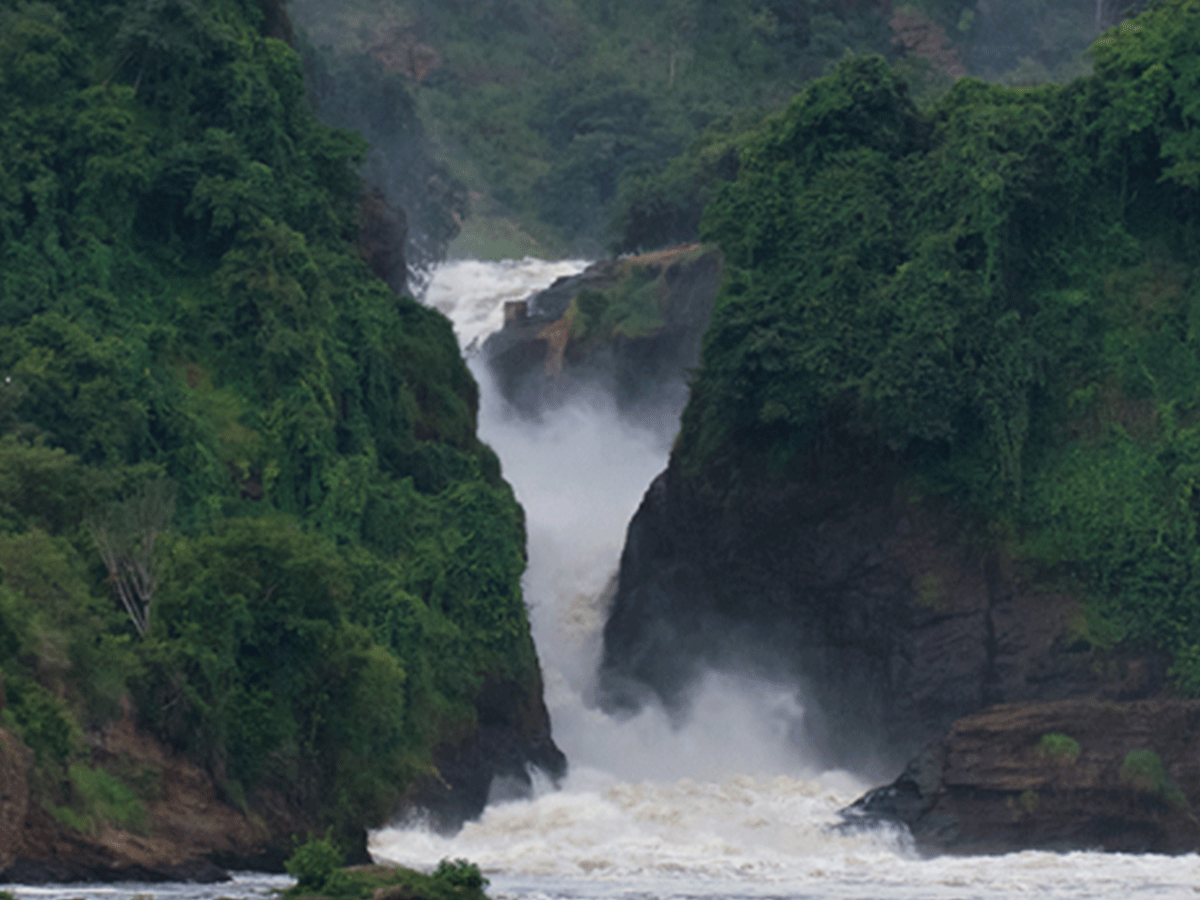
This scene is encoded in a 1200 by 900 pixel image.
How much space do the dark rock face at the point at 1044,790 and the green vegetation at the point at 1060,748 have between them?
19 millimetres

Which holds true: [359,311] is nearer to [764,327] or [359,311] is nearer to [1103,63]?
[764,327]

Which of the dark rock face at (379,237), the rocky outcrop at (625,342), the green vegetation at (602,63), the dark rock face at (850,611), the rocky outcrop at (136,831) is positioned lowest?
the rocky outcrop at (136,831)

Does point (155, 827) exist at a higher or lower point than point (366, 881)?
higher

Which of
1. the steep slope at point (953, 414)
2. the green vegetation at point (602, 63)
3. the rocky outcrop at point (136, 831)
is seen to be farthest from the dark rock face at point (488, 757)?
the green vegetation at point (602, 63)

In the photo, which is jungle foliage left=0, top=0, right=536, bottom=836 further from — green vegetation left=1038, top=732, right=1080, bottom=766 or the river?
green vegetation left=1038, top=732, right=1080, bottom=766

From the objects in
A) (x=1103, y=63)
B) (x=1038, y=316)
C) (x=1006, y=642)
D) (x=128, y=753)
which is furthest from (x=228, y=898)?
(x=1103, y=63)

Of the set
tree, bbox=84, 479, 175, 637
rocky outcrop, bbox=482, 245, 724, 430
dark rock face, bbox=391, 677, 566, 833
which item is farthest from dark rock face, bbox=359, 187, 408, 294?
tree, bbox=84, 479, 175, 637

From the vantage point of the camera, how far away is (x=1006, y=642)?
51.7m

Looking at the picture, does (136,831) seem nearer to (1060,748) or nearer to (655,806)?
(655,806)

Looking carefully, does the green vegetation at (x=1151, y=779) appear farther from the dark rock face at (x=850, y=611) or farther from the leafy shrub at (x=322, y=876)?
the leafy shrub at (x=322, y=876)

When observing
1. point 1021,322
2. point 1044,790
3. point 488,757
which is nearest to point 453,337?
point 488,757

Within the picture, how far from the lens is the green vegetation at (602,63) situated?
343 feet

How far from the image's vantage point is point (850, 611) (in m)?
53.2

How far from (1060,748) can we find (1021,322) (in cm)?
1072
